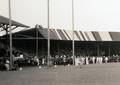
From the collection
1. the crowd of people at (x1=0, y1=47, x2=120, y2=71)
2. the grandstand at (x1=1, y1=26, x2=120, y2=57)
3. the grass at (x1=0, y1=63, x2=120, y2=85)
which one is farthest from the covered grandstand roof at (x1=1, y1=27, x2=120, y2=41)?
the grass at (x1=0, y1=63, x2=120, y2=85)

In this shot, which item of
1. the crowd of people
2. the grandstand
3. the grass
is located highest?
the grandstand

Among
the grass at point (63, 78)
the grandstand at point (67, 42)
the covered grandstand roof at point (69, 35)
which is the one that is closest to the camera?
the grass at point (63, 78)

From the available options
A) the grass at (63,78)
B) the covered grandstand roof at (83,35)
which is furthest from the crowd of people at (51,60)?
the grass at (63,78)

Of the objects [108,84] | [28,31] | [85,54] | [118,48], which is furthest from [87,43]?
[108,84]

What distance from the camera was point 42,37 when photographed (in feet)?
191

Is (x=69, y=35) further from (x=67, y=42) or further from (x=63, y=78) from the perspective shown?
(x=63, y=78)

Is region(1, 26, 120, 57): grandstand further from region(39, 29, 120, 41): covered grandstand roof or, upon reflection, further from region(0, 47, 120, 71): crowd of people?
region(0, 47, 120, 71): crowd of people

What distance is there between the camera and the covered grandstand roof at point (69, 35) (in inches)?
2346

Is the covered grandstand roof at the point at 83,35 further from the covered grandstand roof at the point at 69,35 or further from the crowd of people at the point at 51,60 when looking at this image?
the crowd of people at the point at 51,60

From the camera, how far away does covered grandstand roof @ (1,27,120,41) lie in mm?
59584

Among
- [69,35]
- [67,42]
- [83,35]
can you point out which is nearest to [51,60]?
[69,35]

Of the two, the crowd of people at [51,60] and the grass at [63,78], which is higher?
the crowd of people at [51,60]

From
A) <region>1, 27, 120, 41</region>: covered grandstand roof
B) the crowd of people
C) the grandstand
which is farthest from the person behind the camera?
the grandstand

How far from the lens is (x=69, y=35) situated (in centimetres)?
6297
